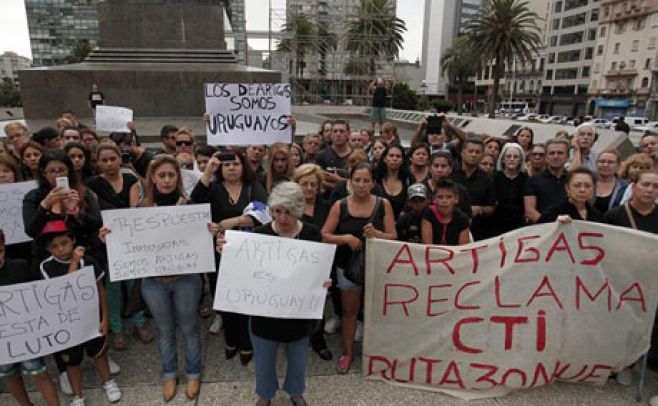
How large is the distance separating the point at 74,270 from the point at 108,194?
1.07 meters

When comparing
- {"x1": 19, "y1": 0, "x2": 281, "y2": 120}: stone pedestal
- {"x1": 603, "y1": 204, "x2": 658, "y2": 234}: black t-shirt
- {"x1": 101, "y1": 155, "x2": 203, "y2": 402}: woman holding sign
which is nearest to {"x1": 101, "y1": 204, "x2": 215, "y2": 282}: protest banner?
{"x1": 101, "y1": 155, "x2": 203, "y2": 402}: woman holding sign

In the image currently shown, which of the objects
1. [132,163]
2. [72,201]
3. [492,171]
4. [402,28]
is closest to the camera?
[72,201]

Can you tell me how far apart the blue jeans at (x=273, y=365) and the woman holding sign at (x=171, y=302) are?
58 cm

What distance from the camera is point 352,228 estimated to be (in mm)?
3518

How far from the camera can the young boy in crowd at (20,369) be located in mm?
2840

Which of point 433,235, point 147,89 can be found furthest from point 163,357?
point 147,89

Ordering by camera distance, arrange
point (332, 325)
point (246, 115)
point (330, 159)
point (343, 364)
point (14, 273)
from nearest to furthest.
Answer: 1. point (14, 273)
2. point (343, 364)
3. point (332, 325)
4. point (246, 115)
5. point (330, 159)

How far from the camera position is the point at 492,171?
496 cm

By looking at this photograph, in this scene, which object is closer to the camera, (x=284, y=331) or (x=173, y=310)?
(x=284, y=331)

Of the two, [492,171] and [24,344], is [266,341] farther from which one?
[492,171]

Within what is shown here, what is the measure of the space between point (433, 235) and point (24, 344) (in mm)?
3006

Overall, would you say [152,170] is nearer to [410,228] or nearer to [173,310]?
[173,310]

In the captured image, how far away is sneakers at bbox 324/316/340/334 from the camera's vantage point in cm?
425

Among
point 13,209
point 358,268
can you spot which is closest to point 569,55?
point 358,268
